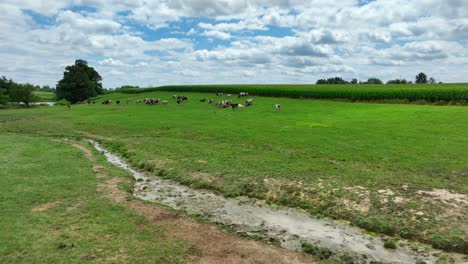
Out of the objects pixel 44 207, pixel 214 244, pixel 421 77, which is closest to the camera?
pixel 214 244

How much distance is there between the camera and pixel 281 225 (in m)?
11.6

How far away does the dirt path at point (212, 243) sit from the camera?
29.8 ft

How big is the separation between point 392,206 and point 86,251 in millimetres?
10085

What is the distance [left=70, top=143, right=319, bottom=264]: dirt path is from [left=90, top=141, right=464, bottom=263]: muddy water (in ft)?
2.18

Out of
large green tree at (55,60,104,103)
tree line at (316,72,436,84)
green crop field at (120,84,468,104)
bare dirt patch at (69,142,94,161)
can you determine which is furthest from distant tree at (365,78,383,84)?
bare dirt patch at (69,142,94,161)

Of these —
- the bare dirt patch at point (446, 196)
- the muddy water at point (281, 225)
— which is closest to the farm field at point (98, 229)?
the muddy water at point (281, 225)

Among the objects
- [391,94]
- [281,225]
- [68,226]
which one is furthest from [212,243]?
[391,94]

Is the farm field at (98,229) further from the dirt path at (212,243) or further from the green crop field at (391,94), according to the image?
the green crop field at (391,94)

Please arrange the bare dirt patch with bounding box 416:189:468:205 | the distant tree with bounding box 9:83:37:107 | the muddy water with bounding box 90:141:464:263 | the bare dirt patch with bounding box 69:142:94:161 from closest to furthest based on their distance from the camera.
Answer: the muddy water with bounding box 90:141:464:263, the bare dirt patch with bounding box 416:189:468:205, the bare dirt patch with bounding box 69:142:94:161, the distant tree with bounding box 9:83:37:107

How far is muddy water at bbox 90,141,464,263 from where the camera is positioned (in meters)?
9.62

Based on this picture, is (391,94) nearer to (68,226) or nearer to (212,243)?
(212,243)

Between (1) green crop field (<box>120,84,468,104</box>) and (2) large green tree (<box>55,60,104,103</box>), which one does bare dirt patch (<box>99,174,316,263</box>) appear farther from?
(2) large green tree (<box>55,60,104,103</box>)

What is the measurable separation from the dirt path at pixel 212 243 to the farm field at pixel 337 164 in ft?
10.8

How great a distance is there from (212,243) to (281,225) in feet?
9.01
